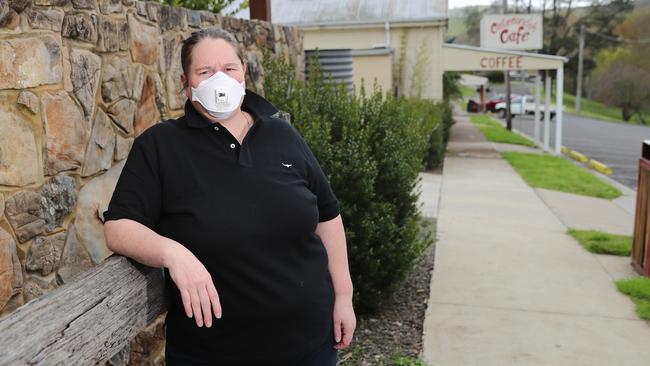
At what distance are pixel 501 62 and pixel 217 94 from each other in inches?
675

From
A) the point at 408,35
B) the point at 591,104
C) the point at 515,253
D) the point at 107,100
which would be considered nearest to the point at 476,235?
the point at 515,253

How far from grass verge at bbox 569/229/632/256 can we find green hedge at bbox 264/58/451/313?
2825mm

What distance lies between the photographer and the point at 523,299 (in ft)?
17.1

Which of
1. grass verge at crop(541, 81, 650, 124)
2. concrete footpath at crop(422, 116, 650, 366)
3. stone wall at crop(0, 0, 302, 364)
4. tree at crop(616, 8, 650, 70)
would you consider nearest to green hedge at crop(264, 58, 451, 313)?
concrete footpath at crop(422, 116, 650, 366)

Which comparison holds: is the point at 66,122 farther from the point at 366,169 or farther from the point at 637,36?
the point at 637,36

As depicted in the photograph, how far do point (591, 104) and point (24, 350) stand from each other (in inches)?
2706

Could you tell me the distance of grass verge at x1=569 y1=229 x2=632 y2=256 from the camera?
22.6ft

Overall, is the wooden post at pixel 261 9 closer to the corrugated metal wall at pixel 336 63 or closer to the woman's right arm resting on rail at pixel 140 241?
the corrugated metal wall at pixel 336 63

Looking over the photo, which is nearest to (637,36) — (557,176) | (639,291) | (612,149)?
(612,149)

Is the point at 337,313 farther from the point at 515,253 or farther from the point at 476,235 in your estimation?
the point at 476,235

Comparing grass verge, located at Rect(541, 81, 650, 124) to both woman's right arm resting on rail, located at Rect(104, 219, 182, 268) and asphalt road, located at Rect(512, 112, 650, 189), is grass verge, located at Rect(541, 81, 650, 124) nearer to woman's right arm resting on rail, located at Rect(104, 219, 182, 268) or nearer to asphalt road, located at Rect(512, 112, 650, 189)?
asphalt road, located at Rect(512, 112, 650, 189)

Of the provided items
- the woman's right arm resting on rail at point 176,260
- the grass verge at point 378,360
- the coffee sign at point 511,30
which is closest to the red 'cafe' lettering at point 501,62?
the coffee sign at point 511,30

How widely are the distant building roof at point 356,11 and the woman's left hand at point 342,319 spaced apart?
53.8 feet

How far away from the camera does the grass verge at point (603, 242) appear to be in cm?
690
